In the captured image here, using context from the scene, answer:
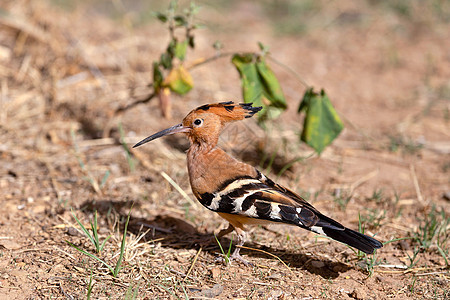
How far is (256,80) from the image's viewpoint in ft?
13.1

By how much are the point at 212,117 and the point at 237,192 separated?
566mm

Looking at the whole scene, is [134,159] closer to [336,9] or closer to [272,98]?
[272,98]

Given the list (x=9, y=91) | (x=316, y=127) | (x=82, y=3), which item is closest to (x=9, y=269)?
(x=316, y=127)

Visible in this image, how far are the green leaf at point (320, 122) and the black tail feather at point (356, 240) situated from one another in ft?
3.96

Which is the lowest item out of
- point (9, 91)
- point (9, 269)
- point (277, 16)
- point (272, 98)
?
point (9, 269)

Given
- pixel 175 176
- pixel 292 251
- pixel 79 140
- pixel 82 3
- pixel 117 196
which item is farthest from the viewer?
pixel 82 3

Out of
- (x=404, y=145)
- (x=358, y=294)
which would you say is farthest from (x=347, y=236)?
(x=404, y=145)

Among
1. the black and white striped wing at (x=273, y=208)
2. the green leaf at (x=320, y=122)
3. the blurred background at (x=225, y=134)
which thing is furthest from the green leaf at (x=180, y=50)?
the black and white striped wing at (x=273, y=208)

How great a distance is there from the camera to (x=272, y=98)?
4.05 meters

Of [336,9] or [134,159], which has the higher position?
[336,9]

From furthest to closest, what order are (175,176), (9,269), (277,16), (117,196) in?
(277,16) → (175,176) → (117,196) → (9,269)

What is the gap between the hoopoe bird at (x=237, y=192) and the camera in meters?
2.97

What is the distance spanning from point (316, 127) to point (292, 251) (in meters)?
1.13

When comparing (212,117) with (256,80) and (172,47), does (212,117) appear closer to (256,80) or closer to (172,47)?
(256,80)
